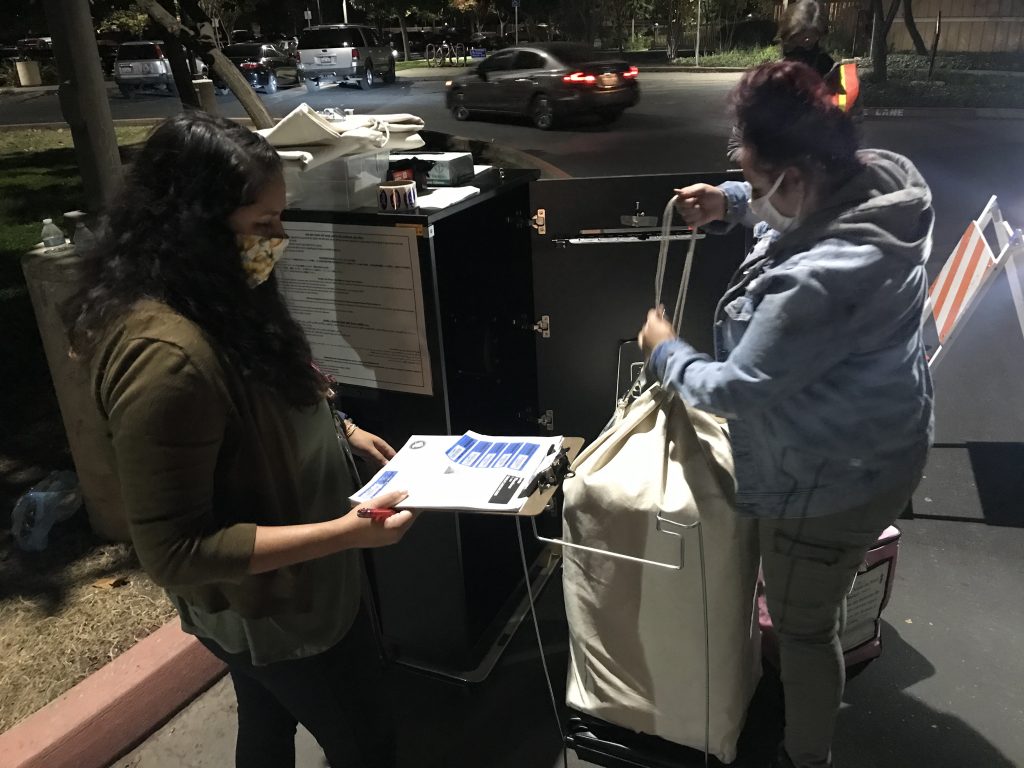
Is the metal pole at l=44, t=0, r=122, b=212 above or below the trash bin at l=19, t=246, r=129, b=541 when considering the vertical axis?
above

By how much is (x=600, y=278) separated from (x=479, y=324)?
655 millimetres

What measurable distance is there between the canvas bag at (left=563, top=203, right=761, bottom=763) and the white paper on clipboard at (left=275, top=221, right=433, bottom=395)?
0.60 m

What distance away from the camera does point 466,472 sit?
153 cm

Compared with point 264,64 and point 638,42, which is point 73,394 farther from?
point 638,42

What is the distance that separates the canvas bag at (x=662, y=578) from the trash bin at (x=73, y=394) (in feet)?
5.49

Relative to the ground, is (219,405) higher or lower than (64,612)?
higher

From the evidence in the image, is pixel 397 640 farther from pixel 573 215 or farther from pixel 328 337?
pixel 573 215

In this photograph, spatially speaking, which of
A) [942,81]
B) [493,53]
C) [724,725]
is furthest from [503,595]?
[942,81]

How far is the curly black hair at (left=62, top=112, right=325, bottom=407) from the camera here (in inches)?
46.6

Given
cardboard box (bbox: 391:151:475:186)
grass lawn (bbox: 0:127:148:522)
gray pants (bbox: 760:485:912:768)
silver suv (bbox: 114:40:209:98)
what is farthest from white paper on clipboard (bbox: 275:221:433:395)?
silver suv (bbox: 114:40:209:98)

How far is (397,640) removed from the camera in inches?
102

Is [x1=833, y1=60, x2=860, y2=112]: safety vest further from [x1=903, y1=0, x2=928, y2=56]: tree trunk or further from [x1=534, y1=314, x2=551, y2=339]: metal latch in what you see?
[x1=534, y1=314, x2=551, y2=339]: metal latch

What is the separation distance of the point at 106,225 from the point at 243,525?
0.54 meters

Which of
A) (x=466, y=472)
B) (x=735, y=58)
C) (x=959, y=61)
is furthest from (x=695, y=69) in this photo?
(x=466, y=472)
